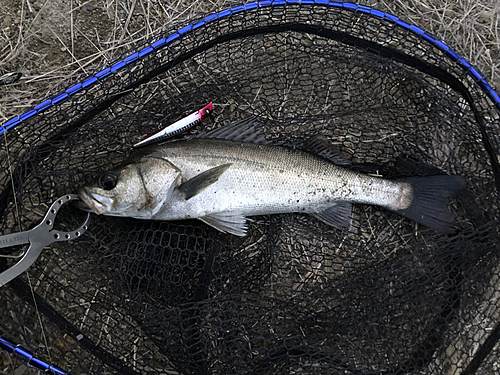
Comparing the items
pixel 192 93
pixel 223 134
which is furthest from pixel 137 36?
→ pixel 223 134

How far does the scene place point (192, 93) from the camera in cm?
302

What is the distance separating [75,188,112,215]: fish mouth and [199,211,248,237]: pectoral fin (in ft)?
2.17

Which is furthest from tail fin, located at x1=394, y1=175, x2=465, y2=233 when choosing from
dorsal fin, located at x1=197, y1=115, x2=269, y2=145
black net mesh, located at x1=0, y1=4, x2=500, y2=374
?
dorsal fin, located at x1=197, y1=115, x2=269, y2=145

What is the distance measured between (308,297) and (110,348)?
151cm

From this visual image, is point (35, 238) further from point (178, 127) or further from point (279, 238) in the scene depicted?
point (279, 238)

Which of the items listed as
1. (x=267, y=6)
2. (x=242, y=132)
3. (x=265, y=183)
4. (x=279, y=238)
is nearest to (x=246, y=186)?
(x=265, y=183)

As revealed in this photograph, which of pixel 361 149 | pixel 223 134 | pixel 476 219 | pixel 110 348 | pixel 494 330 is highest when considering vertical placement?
pixel 223 134

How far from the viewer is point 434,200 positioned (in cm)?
291

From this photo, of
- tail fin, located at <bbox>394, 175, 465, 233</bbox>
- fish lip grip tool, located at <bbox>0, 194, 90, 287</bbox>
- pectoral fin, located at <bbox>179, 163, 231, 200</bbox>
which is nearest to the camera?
fish lip grip tool, located at <bbox>0, 194, 90, 287</bbox>

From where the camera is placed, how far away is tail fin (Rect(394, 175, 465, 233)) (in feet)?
9.45

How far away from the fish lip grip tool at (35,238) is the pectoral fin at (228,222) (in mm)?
929

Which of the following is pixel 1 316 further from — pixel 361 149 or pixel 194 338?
pixel 361 149

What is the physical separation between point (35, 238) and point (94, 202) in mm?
443

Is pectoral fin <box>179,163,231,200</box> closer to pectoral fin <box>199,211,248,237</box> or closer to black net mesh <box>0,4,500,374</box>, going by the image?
pectoral fin <box>199,211,248,237</box>
